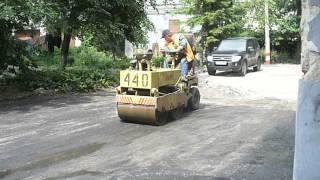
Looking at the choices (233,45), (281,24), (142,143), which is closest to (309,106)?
(142,143)

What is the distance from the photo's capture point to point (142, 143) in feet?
29.7

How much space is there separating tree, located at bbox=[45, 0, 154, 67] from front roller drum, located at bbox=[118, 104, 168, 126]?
22.5 ft

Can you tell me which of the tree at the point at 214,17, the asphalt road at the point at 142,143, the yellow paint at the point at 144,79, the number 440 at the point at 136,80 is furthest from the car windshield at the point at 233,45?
the number 440 at the point at 136,80

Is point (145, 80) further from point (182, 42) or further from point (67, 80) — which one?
point (67, 80)

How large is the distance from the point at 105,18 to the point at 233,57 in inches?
323

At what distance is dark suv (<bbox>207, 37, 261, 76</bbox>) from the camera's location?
83.1 feet

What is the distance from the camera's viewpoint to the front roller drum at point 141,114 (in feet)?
34.6

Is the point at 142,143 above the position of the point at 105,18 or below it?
below

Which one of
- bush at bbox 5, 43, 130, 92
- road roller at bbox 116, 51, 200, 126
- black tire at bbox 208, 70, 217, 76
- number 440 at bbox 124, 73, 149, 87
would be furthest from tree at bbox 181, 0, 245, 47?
number 440 at bbox 124, 73, 149, 87

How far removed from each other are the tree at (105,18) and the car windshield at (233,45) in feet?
21.9

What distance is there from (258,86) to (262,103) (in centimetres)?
515

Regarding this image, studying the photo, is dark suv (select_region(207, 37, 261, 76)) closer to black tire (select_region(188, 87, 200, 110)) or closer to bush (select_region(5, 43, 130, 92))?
bush (select_region(5, 43, 130, 92))

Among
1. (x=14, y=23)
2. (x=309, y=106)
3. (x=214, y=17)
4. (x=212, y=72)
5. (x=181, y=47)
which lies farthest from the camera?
(x=214, y=17)

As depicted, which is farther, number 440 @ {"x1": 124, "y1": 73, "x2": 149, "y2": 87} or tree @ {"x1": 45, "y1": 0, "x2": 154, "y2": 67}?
tree @ {"x1": 45, "y1": 0, "x2": 154, "y2": 67}
